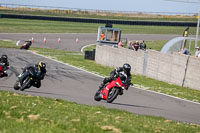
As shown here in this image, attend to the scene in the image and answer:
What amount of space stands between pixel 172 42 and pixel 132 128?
2031 cm

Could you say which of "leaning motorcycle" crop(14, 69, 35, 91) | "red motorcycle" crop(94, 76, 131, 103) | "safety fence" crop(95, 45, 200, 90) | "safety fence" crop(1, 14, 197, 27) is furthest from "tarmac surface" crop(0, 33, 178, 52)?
"red motorcycle" crop(94, 76, 131, 103)

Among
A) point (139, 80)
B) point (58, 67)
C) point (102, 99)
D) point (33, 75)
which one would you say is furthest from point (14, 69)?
point (102, 99)

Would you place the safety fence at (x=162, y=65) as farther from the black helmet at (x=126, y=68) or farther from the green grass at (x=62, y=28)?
the green grass at (x=62, y=28)

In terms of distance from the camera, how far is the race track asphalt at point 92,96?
14.1 m

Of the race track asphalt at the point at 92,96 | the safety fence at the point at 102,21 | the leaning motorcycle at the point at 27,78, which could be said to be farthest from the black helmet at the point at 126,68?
the safety fence at the point at 102,21

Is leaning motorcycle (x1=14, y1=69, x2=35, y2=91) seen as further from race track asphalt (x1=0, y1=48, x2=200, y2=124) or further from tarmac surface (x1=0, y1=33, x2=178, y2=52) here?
tarmac surface (x1=0, y1=33, x2=178, y2=52)

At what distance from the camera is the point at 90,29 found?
71.9 m

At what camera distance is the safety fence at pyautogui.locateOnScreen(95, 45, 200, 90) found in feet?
68.8

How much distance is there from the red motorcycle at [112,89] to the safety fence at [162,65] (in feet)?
24.0

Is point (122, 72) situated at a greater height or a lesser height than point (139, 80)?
greater

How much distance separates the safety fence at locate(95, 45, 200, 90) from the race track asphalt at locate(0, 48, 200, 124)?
9.32ft

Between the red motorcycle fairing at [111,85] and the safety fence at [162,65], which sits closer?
the red motorcycle fairing at [111,85]

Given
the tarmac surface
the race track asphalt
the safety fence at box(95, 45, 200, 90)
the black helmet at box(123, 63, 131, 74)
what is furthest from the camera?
the tarmac surface

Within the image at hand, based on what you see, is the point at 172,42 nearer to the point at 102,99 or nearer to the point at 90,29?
the point at 102,99
